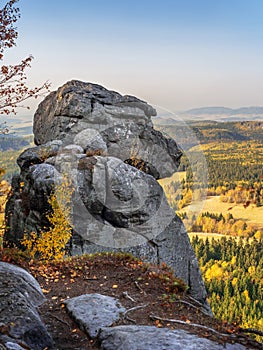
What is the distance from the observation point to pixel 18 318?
6473 mm

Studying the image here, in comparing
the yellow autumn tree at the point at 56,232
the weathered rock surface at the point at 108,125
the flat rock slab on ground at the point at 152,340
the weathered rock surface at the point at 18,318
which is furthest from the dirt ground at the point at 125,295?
the weathered rock surface at the point at 108,125

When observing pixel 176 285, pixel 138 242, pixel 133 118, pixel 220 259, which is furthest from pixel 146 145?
pixel 220 259

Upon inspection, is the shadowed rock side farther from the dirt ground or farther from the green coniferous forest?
the green coniferous forest

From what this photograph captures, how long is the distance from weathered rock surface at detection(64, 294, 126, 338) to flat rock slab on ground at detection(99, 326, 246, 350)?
Answer: 621mm

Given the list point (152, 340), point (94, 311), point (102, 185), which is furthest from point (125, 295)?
point (102, 185)

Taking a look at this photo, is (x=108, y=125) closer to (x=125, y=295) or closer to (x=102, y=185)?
(x=102, y=185)

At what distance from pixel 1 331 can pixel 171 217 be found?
13404 mm

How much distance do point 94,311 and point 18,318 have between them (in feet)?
5.74

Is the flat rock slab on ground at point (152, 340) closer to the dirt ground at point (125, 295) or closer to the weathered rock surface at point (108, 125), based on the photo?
the dirt ground at point (125, 295)

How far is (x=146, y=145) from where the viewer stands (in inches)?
890

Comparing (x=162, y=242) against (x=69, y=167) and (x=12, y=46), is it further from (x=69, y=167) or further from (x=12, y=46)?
(x=12, y=46)

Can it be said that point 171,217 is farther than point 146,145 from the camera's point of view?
No

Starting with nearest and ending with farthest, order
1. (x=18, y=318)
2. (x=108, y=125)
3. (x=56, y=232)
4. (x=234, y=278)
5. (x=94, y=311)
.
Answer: (x=18, y=318)
(x=94, y=311)
(x=56, y=232)
(x=108, y=125)
(x=234, y=278)

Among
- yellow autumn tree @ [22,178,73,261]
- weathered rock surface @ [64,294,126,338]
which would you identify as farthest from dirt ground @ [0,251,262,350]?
yellow autumn tree @ [22,178,73,261]
